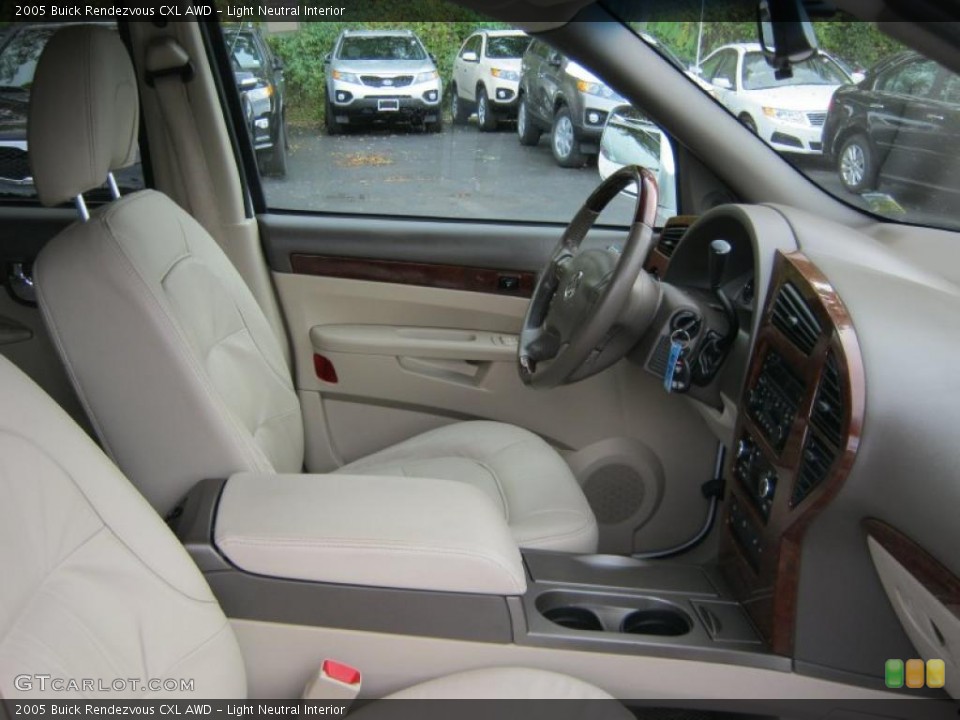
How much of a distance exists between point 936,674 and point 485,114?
5.19ft

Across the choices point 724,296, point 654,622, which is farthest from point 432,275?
point 654,622

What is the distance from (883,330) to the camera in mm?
1167

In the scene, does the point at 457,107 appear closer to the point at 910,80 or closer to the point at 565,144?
the point at 565,144

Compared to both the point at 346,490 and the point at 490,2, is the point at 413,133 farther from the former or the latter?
the point at 346,490

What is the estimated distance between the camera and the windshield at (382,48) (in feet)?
6.83

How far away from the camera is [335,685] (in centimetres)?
115

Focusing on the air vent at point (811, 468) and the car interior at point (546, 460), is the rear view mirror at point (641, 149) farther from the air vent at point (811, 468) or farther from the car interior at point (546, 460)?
the air vent at point (811, 468)

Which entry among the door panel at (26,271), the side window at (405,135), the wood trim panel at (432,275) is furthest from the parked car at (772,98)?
the door panel at (26,271)

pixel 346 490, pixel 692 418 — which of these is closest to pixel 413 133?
pixel 692 418

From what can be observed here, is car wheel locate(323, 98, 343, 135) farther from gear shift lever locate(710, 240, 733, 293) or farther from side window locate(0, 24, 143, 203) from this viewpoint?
gear shift lever locate(710, 240, 733, 293)

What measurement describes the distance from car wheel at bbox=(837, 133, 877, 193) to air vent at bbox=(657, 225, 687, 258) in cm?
33

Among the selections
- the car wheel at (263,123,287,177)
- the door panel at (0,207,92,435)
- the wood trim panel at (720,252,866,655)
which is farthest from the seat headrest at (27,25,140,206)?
the wood trim panel at (720,252,866,655)

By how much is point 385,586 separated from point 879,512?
25.7 inches

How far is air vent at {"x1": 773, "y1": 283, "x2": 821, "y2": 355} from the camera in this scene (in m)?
1.24
